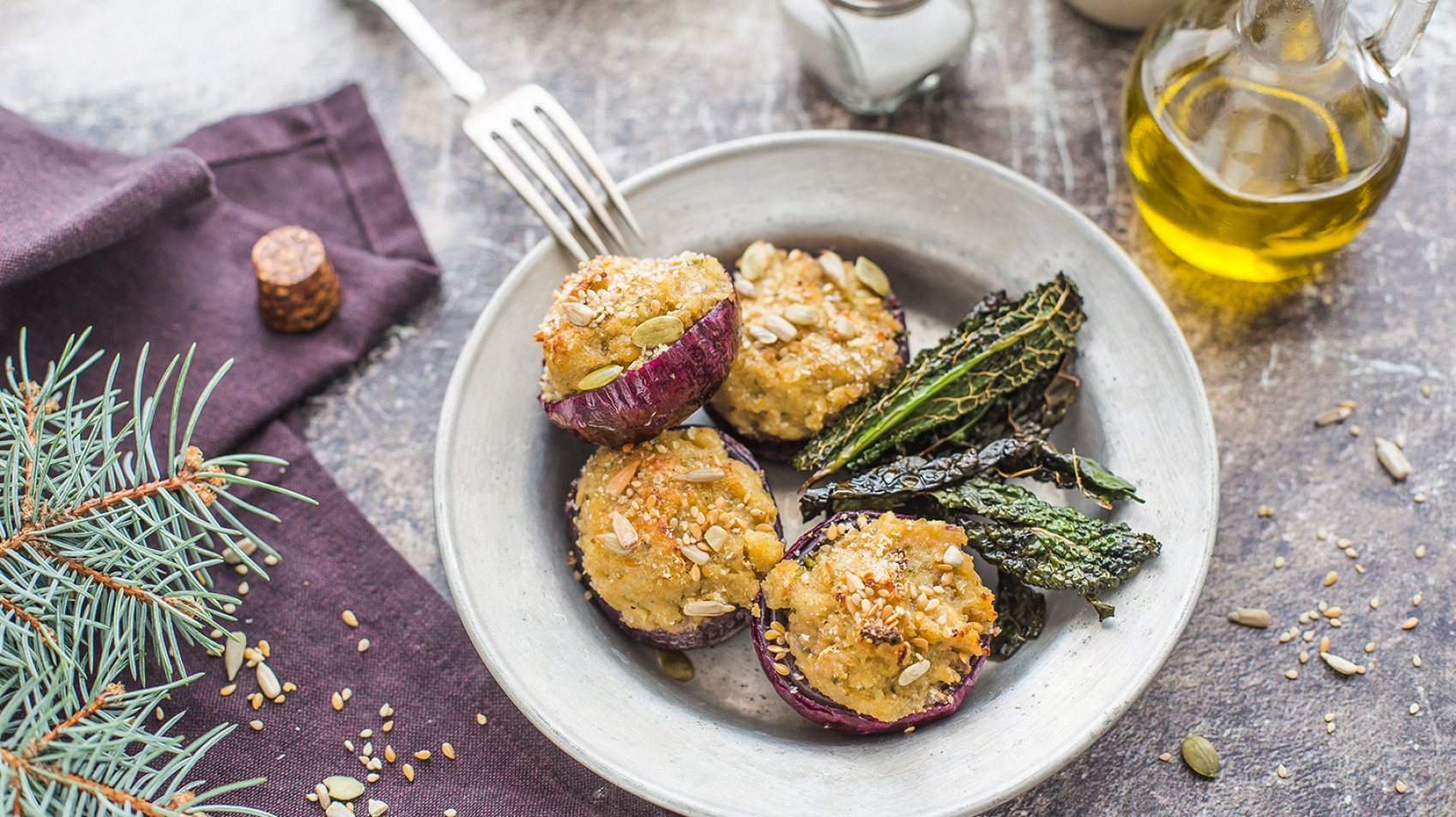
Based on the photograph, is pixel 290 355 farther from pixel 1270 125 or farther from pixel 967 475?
pixel 1270 125

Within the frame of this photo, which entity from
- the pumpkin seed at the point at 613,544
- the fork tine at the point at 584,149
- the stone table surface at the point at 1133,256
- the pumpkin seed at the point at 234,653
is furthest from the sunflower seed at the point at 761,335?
the pumpkin seed at the point at 234,653

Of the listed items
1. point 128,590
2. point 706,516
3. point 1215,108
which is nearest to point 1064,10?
point 1215,108

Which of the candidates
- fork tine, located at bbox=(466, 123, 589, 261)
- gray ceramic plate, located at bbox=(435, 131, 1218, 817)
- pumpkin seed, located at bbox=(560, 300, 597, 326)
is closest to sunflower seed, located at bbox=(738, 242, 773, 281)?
gray ceramic plate, located at bbox=(435, 131, 1218, 817)

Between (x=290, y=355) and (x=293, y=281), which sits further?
(x=290, y=355)

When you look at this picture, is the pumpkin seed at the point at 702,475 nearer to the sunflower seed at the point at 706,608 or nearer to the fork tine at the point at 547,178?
the sunflower seed at the point at 706,608

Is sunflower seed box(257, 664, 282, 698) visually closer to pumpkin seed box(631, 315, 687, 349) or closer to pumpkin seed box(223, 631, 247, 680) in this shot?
pumpkin seed box(223, 631, 247, 680)

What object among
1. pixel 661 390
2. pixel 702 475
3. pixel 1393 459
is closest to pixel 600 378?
pixel 661 390
